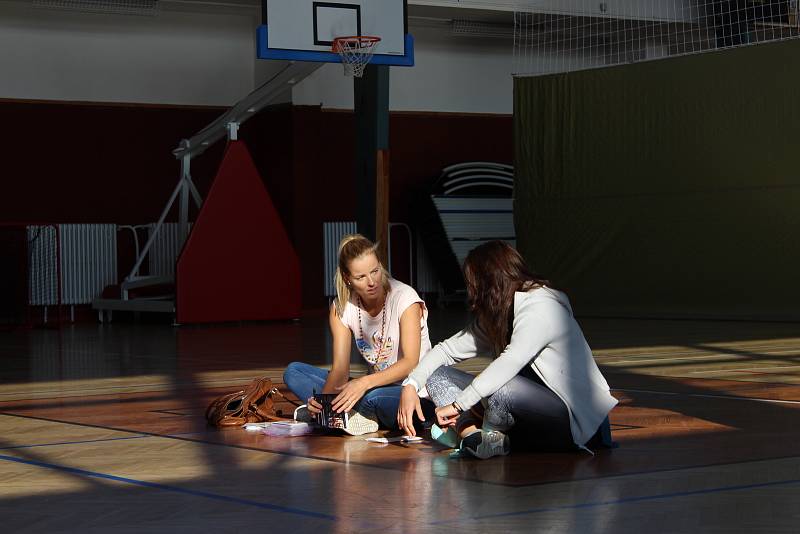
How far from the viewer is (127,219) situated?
15469 millimetres

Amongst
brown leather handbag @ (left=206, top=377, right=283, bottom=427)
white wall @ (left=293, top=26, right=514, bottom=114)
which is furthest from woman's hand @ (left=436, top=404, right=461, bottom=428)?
white wall @ (left=293, top=26, right=514, bottom=114)

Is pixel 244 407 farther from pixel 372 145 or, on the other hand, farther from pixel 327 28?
pixel 372 145

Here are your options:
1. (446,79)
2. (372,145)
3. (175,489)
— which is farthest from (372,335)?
(446,79)

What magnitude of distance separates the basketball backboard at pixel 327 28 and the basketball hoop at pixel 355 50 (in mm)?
82

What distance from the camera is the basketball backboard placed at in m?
10.8

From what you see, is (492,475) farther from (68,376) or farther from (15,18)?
(15,18)

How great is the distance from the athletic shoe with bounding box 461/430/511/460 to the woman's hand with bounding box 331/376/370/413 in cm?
53

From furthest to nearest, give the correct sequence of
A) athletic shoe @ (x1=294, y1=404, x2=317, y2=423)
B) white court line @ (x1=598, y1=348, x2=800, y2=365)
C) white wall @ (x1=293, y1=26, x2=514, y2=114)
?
white wall @ (x1=293, y1=26, x2=514, y2=114) < white court line @ (x1=598, y1=348, x2=800, y2=365) < athletic shoe @ (x1=294, y1=404, x2=317, y2=423)

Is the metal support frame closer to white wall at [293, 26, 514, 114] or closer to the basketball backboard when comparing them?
the basketball backboard

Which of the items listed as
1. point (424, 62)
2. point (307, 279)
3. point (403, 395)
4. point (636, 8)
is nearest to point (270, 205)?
point (307, 279)

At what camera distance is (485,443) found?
3.88 m

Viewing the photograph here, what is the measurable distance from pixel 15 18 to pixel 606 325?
25.2 feet

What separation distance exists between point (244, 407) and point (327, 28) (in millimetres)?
6636

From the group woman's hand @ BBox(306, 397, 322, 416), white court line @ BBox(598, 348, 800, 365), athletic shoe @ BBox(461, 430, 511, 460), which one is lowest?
white court line @ BBox(598, 348, 800, 365)
